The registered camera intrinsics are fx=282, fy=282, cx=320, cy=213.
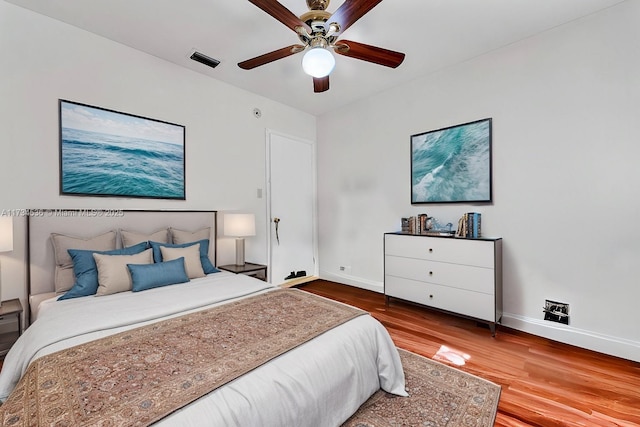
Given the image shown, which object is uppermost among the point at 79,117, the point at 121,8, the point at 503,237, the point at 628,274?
the point at 121,8

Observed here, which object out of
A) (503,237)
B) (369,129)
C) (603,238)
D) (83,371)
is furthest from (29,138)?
(603,238)

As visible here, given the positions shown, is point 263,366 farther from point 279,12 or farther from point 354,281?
point 354,281

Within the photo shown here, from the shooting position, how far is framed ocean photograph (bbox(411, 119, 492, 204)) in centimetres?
299

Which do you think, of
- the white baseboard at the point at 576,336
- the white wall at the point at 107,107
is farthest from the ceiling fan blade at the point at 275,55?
the white baseboard at the point at 576,336

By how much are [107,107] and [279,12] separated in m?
2.04

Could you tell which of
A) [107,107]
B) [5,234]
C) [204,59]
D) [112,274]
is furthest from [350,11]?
[5,234]

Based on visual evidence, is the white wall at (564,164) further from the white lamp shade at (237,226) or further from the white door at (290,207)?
the white lamp shade at (237,226)

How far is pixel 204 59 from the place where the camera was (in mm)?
3018

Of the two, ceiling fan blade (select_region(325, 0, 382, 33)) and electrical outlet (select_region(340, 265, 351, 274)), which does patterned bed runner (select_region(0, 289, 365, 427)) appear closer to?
ceiling fan blade (select_region(325, 0, 382, 33))

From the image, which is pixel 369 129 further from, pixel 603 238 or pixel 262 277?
pixel 603 238

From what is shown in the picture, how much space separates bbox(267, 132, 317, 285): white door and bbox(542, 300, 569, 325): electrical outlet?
3042 mm

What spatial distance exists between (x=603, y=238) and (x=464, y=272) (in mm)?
1106

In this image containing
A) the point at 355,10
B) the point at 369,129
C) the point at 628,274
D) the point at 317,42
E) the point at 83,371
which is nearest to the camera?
the point at 83,371

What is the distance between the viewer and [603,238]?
2.37m
